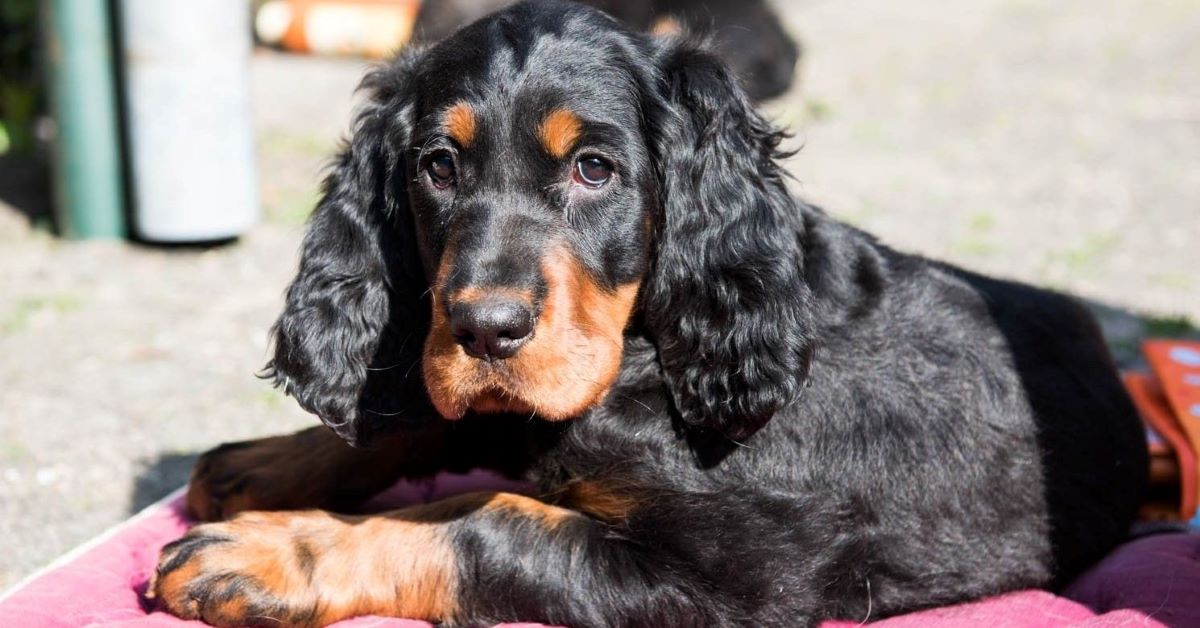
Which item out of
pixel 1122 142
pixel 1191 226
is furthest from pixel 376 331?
pixel 1122 142

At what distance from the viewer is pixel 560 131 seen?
3359mm

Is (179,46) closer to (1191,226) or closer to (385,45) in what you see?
(385,45)

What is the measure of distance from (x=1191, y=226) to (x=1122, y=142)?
7.73ft

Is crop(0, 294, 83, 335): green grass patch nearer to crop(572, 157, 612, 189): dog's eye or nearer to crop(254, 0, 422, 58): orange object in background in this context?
crop(572, 157, 612, 189): dog's eye

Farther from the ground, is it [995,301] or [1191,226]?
[995,301]

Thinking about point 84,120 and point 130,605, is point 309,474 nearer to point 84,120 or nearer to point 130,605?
point 130,605

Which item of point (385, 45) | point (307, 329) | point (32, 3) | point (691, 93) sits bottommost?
point (385, 45)

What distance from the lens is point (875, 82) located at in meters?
13.2

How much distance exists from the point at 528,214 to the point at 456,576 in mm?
943

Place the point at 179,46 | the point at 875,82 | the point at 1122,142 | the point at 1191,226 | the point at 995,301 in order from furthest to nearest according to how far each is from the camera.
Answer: the point at 875,82, the point at 1122,142, the point at 1191,226, the point at 179,46, the point at 995,301

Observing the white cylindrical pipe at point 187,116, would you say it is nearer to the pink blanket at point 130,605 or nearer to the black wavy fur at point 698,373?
the pink blanket at point 130,605

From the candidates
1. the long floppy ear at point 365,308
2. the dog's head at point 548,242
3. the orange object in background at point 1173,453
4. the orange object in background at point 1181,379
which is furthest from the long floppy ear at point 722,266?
the orange object in background at point 1181,379

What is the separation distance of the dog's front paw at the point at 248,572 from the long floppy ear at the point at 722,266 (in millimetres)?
1057

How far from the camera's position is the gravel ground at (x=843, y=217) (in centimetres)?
570
